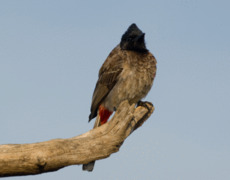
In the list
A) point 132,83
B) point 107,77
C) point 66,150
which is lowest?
point 66,150

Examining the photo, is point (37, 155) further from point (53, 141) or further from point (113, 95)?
point (113, 95)

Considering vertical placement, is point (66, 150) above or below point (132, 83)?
below

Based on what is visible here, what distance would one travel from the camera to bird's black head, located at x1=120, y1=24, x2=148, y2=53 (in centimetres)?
617

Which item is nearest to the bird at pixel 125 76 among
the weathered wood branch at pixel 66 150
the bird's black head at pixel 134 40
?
the bird's black head at pixel 134 40

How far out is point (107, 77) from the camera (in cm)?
614

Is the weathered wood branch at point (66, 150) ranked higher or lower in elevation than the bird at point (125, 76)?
lower

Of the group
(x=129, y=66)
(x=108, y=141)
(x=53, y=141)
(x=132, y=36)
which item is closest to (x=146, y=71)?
(x=129, y=66)

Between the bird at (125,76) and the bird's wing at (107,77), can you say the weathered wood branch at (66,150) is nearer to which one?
the bird at (125,76)

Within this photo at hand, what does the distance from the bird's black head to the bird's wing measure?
17cm

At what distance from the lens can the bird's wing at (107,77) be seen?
6012 millimetres

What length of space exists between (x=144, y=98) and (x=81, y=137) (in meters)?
1.69

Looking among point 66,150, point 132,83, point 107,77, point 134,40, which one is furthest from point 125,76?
point 66,150

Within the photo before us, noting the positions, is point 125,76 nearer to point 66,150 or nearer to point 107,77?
point 107,77

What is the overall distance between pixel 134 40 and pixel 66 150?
2.38 m
